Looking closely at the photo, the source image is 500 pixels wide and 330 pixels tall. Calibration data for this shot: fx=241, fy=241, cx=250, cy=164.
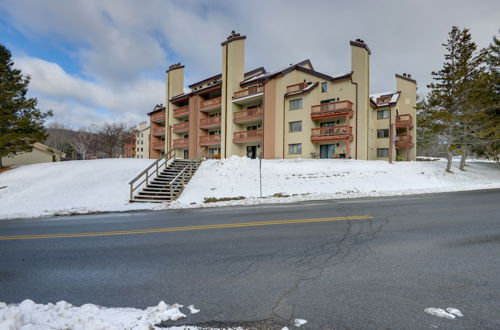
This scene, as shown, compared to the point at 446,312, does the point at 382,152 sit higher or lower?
higher

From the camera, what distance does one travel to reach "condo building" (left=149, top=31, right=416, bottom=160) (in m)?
27.4

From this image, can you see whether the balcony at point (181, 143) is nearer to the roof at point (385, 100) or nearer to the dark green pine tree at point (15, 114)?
the dark green pine tree at point (15, 114)

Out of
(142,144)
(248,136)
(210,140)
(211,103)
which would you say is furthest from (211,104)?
(142,144)

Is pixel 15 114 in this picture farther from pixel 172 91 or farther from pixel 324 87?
pixel 324 87

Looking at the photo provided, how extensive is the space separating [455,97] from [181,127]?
33641 mm

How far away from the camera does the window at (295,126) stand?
92.6 feet

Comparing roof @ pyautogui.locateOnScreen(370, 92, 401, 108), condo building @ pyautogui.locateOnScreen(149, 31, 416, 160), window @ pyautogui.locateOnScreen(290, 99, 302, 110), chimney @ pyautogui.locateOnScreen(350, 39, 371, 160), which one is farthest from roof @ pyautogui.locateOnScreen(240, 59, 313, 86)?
roof @ pyautogui.locateOnScreen(370, 92, 401, 108)

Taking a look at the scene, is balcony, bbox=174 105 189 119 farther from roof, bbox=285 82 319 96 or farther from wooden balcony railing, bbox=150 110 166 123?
roof, bbox=285 82 319 96

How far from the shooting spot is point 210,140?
109ft

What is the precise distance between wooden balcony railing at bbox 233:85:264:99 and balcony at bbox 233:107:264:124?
85.0 inches

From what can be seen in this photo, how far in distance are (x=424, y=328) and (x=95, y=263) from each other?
529 cm

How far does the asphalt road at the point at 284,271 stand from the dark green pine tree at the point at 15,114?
24.4 meters

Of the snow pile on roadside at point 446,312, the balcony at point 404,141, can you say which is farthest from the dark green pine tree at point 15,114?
the balcony at point 404,141

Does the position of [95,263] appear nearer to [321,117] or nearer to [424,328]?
[424,328]
